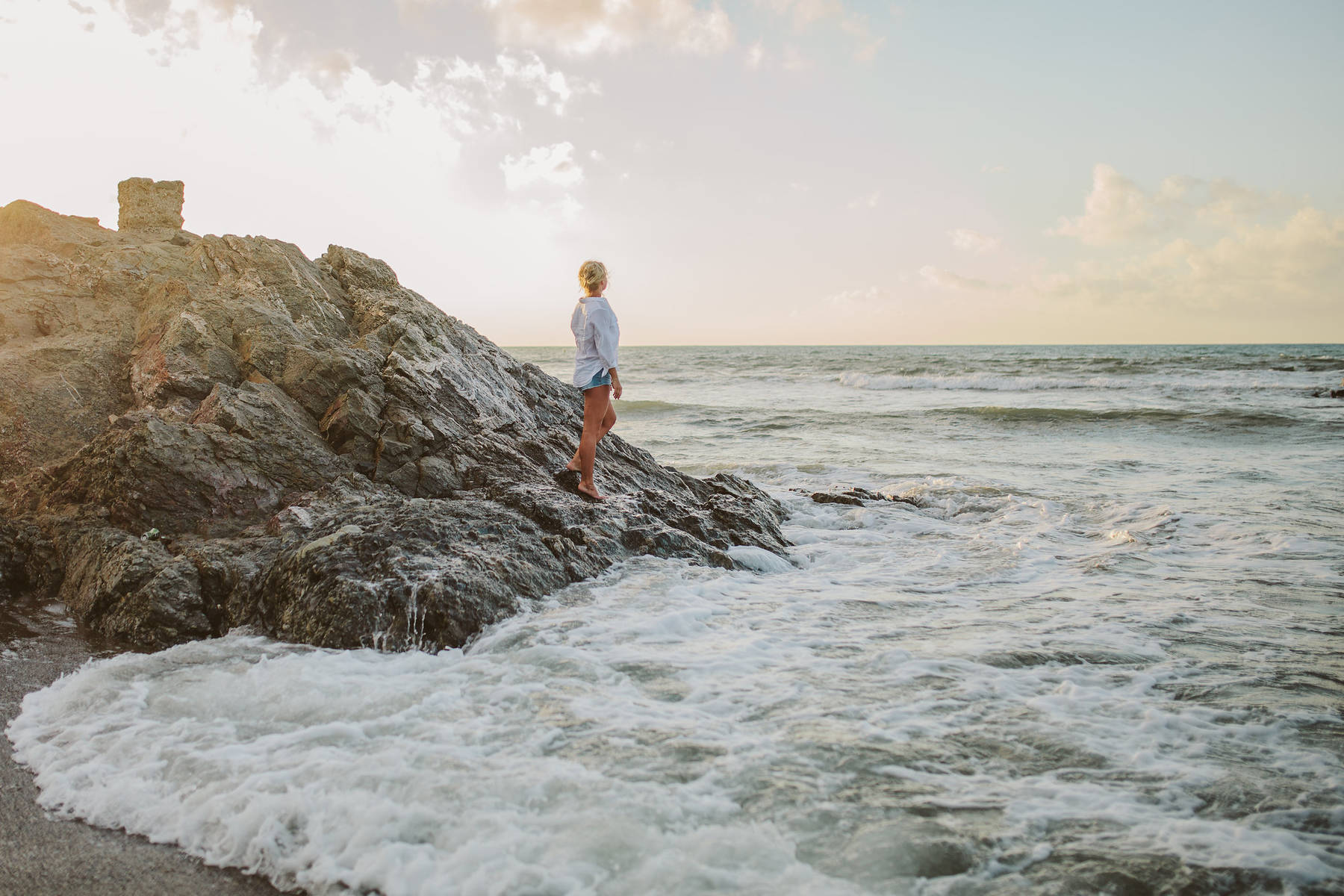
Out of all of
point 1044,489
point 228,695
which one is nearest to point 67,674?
point 228,695

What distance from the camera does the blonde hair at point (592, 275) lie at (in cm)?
656

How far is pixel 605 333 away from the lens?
657 cm

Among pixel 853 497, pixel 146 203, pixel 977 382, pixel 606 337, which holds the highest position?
pixel 146 203

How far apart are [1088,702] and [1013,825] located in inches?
53.9

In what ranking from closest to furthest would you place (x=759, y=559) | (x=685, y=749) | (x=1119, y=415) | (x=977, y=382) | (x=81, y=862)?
1. (x=81, y=862)
2. (x=685, y=749)
3. (x=759, y=559)
4. (x=1119, y=415)
5. (x=977, y=382)

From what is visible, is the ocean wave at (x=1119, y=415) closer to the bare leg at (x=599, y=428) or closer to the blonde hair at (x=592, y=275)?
the bare leg at (x=599, y=428)

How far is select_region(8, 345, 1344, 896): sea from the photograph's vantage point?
A: 103 inches

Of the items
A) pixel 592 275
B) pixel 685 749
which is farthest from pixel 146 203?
pixel 685 749

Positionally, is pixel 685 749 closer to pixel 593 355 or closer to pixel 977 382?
pixel 593 355

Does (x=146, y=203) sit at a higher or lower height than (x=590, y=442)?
higher

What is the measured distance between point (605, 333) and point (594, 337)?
0.10 meters

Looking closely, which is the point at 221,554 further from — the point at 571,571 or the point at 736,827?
the point at 736,827

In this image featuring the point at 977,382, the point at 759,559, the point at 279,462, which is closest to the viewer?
the point at 279,462

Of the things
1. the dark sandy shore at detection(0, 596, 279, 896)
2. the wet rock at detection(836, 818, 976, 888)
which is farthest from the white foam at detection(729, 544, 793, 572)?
the dark sandy shore at detection(0, 596, 279, 896)
